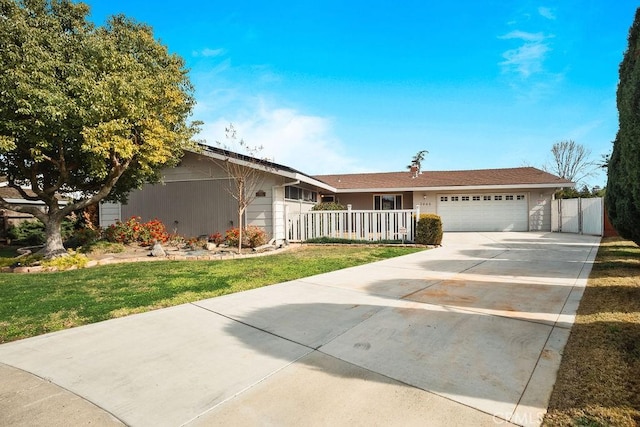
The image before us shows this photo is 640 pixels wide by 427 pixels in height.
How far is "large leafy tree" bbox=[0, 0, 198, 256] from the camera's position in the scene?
699 centimetres

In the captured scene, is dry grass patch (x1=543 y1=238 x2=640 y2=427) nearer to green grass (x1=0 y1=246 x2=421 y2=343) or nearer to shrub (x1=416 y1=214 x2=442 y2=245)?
green grass (x1=0 y1=246 x2=421 y2=343)

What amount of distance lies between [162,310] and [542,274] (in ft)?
22.4

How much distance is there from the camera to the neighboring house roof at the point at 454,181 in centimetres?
1764

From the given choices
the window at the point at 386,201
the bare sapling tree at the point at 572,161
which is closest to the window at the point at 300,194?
the window at the point at 386,201

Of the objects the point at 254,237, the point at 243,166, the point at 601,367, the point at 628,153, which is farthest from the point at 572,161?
the point at 601,367

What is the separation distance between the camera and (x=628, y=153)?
4.07m

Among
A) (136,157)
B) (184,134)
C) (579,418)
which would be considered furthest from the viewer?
(184,134)

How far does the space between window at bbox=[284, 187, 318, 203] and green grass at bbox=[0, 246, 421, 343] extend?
199 inches

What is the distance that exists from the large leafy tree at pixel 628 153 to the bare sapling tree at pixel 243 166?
893cm

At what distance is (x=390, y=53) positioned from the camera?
38.8 feet

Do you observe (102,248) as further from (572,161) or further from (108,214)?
(572,161)

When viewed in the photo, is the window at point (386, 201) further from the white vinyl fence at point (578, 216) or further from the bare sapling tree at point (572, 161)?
the bare sapling tree at point (572, 161)

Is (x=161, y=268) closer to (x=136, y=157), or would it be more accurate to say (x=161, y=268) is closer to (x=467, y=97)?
(x=136, y=157)

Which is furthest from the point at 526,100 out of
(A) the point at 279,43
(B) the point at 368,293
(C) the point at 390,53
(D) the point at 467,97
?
(B) the point at 368,293
